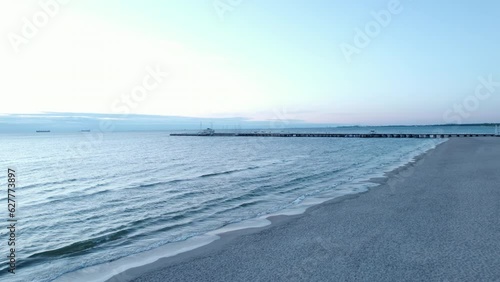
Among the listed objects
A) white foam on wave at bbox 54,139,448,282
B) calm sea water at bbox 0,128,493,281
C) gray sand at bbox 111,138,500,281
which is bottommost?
calm sea water at bbox 0,128,493,281

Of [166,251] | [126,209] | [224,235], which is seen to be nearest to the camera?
[166,251]

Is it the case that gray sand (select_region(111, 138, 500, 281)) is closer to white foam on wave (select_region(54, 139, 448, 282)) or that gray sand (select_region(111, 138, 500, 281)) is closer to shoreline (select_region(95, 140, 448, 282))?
shoreline (select_region(95, 140, 448, 282))

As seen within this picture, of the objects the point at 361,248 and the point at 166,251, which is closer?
the point at 361,248

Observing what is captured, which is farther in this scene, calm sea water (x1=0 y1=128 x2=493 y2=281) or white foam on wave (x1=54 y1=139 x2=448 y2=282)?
calm sea water (x1=0 y1=128 x2=493 y2=281)

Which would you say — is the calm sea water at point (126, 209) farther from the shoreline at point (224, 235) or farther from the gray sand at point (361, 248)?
the gray sand at point (361, 248)

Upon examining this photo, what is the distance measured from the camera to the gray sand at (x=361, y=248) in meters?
6.79

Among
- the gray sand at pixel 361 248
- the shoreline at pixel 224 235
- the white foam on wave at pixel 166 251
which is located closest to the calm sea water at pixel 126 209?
the white foam on wave at pixel 166 251

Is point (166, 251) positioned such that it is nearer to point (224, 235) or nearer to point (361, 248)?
point (224, 235)

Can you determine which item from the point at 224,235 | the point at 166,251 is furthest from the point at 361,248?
the point at 166,251

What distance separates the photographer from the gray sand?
6.79 metres

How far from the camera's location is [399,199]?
573 inches

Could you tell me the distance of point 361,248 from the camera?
27.0 ft

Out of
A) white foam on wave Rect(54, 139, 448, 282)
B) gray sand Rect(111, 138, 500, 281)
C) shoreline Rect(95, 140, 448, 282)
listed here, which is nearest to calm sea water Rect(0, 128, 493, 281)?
white foam on wave Rect(54, 139, 448, 282)

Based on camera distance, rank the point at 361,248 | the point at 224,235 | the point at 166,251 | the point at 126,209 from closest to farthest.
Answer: the point at 361,248 < the point at 166,251 < the point at 224,235 < the point at 126,209
